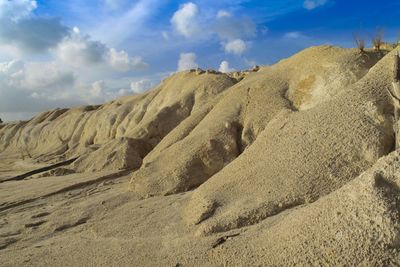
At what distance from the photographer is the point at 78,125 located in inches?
822

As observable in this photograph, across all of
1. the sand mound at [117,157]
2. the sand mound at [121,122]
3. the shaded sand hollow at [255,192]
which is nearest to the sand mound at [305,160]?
the shaded sand hollow at [255,192]

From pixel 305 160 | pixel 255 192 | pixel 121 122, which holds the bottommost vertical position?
pixel 255 192

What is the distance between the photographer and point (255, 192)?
164 inches

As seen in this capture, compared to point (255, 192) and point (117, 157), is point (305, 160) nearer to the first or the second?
point (255, 192)

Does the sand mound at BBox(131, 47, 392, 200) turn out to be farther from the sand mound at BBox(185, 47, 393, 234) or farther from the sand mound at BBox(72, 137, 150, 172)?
the sand mound at BBox(72, 137, 150, 172)

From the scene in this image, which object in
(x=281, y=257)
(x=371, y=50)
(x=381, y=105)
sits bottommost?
(x=281, y=257)

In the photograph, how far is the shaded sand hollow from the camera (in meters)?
2.94

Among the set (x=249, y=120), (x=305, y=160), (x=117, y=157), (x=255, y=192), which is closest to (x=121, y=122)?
(x=117, y=157)

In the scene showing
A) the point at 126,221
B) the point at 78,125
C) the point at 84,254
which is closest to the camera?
the point at 84,254

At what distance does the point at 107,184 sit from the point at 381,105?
4693 millimetres

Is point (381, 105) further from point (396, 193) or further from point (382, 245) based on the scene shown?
point (382, 245)

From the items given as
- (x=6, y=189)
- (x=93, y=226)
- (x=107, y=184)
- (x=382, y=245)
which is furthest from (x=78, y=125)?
(x=382, y=245)

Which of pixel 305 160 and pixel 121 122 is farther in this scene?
pixel 121 122

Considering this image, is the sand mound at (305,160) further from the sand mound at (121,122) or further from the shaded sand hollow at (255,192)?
the sand mound at (121,122)
